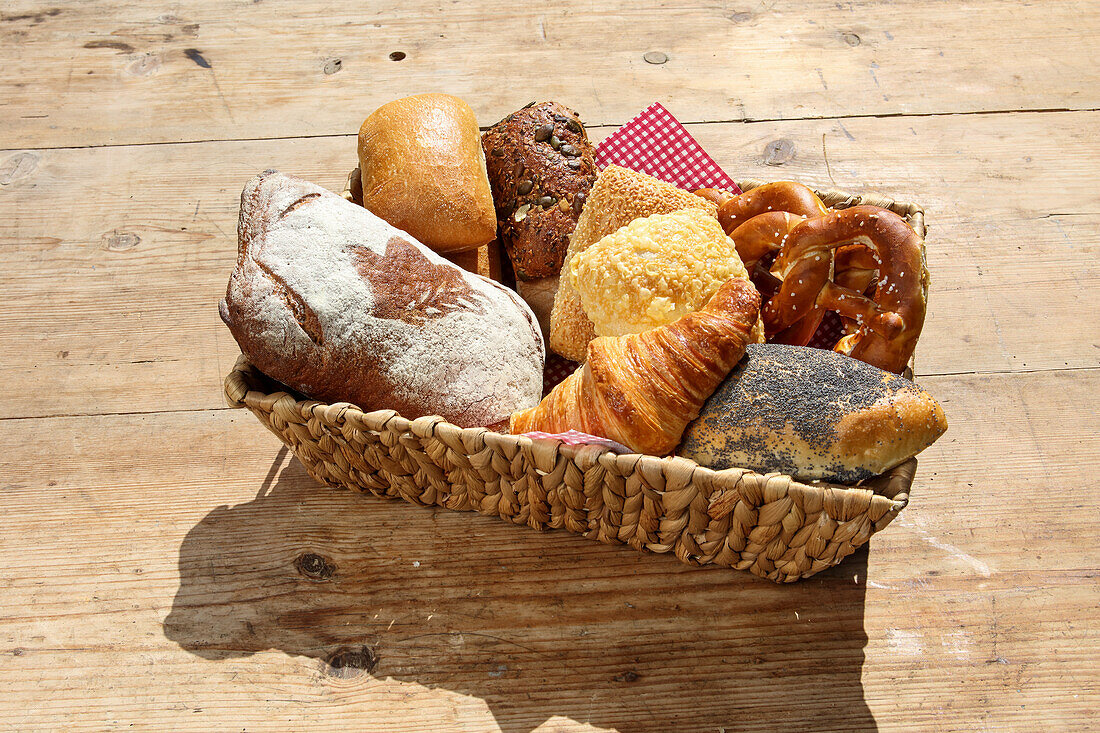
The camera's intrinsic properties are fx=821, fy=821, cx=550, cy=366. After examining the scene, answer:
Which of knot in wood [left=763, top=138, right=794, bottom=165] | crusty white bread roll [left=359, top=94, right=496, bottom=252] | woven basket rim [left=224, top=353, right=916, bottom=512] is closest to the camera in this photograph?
woven basket rim [left=224, top=353, right=916, bottom=512]

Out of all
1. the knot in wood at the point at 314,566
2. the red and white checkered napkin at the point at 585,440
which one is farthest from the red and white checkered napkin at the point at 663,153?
the knot in wood at the point at 314,566

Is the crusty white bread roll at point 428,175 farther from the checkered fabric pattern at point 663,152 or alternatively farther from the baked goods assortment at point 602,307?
the checkered fabric pattern at point 663,152

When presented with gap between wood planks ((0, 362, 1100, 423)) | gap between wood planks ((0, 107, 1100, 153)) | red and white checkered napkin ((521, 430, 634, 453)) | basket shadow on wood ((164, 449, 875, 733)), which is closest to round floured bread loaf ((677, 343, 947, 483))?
red and white checkered napkin ((521, 430, 634, 453))

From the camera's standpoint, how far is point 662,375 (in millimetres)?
973

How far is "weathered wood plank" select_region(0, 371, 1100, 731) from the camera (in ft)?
3.34

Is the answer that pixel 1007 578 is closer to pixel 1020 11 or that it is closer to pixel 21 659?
pixel 21 659

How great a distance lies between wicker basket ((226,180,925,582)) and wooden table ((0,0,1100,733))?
7 centimetres

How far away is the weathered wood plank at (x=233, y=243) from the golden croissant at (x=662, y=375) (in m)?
0.57

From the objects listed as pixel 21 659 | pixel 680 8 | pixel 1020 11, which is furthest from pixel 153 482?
pixel 1020 11

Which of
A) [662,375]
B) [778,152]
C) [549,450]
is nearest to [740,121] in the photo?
[778,152]

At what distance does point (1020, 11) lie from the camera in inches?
80.0

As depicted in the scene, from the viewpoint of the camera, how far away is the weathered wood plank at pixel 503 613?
3.34ft

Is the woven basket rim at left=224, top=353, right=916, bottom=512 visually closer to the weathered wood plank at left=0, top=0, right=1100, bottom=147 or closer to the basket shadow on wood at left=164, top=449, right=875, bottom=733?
the basket shadow on wood at left=164, top=449, right=875, bottom=733

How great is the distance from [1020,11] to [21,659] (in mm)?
2442
